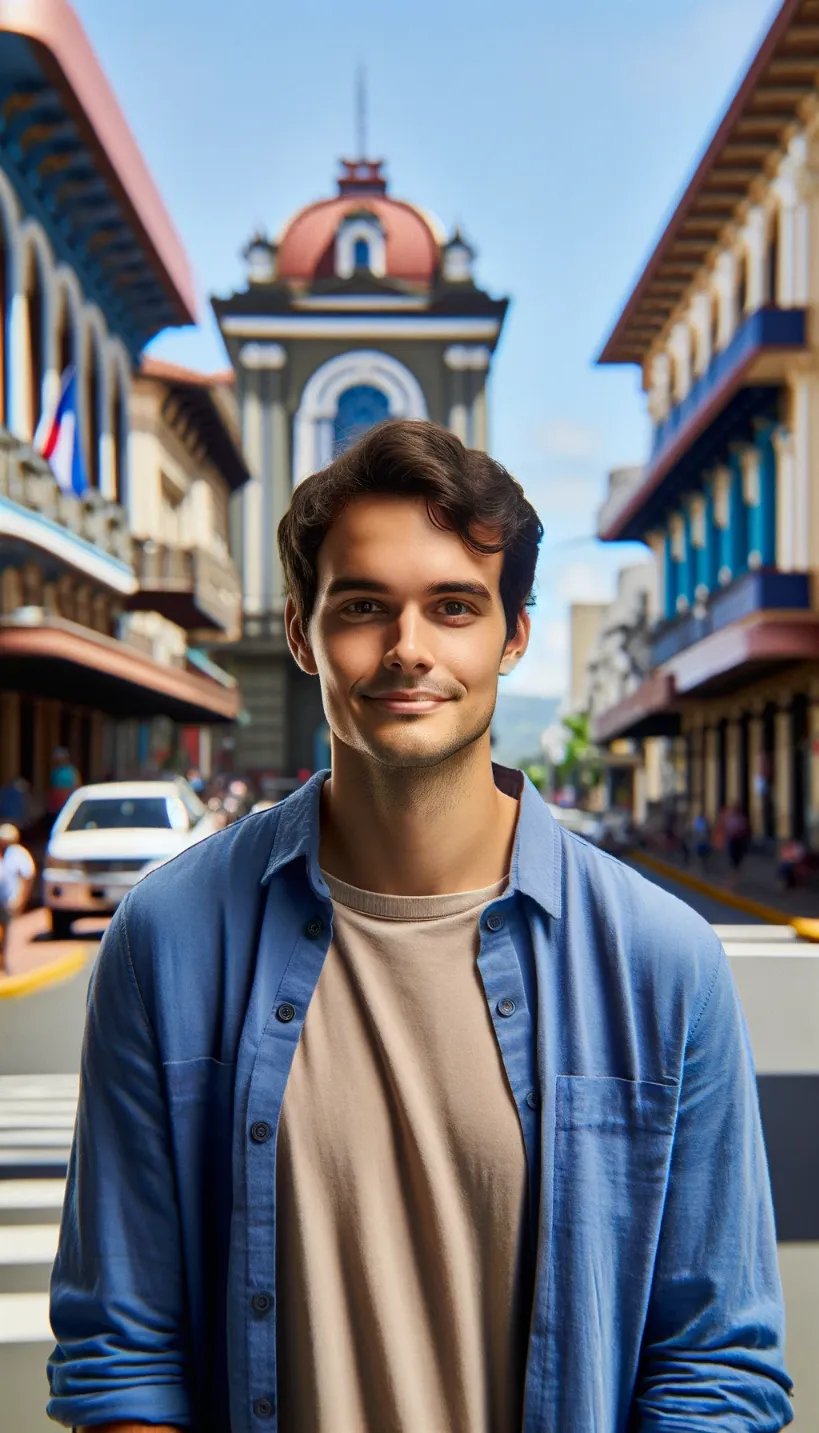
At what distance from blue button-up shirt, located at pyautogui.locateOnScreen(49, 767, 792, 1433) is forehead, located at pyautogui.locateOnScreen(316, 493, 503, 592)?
42cm

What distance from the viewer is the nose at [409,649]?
2071mm

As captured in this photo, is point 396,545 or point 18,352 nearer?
point 396,545

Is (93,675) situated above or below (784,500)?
below

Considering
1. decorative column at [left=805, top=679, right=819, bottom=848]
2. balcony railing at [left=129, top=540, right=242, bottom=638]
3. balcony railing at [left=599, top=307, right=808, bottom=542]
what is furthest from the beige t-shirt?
balcony railing at [left=129, top=540, right=242, bottom=638]

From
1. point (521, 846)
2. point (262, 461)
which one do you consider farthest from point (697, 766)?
point (521, 846)

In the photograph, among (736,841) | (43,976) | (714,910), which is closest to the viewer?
(43,976)

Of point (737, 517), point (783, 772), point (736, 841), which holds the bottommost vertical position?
point (736, 841)

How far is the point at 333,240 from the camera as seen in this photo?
58.9 m

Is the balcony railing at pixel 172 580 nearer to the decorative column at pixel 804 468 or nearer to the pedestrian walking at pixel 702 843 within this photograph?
the pedestrian walking at pixel 702 843

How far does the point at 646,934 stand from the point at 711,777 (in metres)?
35.7

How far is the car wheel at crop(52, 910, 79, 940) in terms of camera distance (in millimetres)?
16641

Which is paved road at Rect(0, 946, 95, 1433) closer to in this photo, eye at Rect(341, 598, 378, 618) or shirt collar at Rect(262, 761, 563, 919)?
shirt collar at Rect(262, 761, 563, 919)

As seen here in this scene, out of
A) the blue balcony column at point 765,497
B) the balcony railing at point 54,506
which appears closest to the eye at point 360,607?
the balcony railing at point 54,506

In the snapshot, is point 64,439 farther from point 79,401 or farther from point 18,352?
point 79,401
